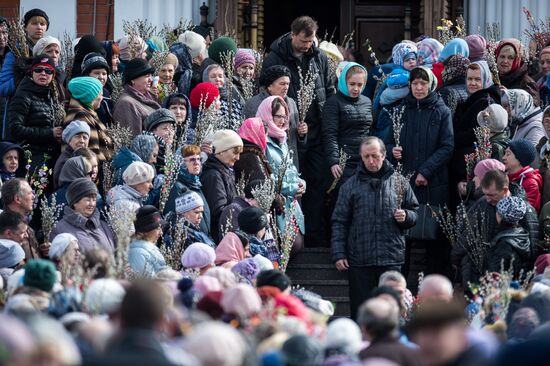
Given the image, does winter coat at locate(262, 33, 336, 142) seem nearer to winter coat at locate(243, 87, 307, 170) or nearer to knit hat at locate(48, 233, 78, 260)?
winter coat at locate(243, 87, 307, 170)

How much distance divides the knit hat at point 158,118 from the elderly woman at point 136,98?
0.47 m

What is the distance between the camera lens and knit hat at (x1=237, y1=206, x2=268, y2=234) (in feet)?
44.4

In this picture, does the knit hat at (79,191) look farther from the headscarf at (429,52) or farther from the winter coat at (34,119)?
the headscarf at (429,52)

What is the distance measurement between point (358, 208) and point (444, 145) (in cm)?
150

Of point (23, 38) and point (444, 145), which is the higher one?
point (23, 38)

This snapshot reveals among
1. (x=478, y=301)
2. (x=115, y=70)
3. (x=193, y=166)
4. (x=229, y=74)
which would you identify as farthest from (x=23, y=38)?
(x=478, y=301)

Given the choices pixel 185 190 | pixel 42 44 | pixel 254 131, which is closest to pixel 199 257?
pixel 185 190

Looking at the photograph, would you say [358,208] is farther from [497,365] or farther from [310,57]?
[497,365]

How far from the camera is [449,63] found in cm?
1644

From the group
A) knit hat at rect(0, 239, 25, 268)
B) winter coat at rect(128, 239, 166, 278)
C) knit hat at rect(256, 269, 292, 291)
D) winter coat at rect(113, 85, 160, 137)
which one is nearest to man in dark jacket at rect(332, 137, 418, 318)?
winter coat at rect(128, 239, 166, 278)

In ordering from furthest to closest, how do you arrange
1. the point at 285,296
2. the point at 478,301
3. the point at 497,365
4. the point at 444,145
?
1. the point at 444,145
2. the point at 478,301
3. the point at 285,296
4. the point at 497,365

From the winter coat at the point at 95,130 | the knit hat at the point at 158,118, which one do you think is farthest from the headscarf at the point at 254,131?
the winter coat at the point at 95,130

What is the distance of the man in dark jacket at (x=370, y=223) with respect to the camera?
14008 millimetres

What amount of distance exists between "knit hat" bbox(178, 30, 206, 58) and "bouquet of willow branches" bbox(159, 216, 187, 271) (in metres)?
4.50
